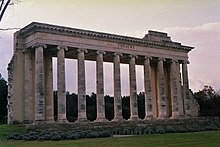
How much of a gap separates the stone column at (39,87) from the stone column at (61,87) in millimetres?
2627

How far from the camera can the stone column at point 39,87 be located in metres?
47.1

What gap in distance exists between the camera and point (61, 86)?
5009cm

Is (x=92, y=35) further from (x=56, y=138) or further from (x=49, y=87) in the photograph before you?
(x=56, y=138)

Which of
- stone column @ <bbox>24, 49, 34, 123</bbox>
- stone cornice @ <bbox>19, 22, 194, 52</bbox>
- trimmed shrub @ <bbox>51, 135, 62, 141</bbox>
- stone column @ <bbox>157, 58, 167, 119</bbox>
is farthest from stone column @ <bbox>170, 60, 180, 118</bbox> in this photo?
trimmed shrub @ <bbox>51, 135, 62, 141</bbox>

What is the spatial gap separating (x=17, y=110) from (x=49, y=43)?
10.9m

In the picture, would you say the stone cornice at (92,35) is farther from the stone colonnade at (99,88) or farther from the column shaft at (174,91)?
the column shaft at (174,91)

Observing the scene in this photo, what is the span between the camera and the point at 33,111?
168ft

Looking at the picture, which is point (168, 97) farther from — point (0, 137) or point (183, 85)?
point (0, 137)

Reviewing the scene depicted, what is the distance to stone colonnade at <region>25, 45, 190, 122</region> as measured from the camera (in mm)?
48656

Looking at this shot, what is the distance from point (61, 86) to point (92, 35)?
32.8ft

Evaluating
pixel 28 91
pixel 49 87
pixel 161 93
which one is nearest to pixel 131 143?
pixel 28 91

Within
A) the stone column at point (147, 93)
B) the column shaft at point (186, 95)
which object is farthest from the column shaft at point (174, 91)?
the stone column at point (147, 93)

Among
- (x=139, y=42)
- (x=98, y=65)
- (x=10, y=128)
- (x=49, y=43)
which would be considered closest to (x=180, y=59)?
(x=139, y=42)

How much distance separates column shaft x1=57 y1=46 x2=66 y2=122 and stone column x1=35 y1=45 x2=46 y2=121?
2628mm
